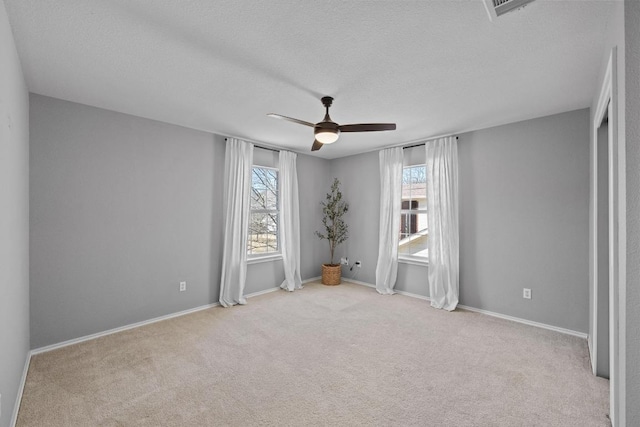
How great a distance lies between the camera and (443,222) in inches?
161

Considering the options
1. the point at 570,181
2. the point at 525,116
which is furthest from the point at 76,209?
the point at 570,181

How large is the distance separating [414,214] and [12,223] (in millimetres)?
4576

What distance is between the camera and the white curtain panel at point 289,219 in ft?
16.2

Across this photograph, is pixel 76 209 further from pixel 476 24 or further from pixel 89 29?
pixel 476 24

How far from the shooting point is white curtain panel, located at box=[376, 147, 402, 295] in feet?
15.4

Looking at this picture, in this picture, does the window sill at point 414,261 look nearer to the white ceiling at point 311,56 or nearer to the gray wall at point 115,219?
the white ceiling at point 311,56

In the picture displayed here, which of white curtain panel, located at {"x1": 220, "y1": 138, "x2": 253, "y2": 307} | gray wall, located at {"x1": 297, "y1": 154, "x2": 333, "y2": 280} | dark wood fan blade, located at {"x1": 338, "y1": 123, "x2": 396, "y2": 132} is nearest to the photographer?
dark wood fan blade, located at {"x1": 338, "y1": 123, "x2": 396, "y2": 132}

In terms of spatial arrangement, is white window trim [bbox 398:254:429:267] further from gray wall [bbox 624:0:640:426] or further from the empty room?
gray wall [bbox 624:0:640:426]

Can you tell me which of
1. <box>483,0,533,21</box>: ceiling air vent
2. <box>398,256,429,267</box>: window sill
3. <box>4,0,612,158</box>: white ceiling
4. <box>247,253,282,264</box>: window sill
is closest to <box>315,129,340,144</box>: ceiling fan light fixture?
<box>4,0,612,158</box>: white ceiling

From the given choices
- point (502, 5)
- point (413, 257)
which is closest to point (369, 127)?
point (502, 5)

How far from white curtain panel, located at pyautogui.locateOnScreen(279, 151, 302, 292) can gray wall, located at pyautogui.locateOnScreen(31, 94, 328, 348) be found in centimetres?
110

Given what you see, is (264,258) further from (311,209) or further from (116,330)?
(116,330)

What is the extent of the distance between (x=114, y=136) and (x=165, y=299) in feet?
6.64

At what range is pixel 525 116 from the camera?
11.1 ft
